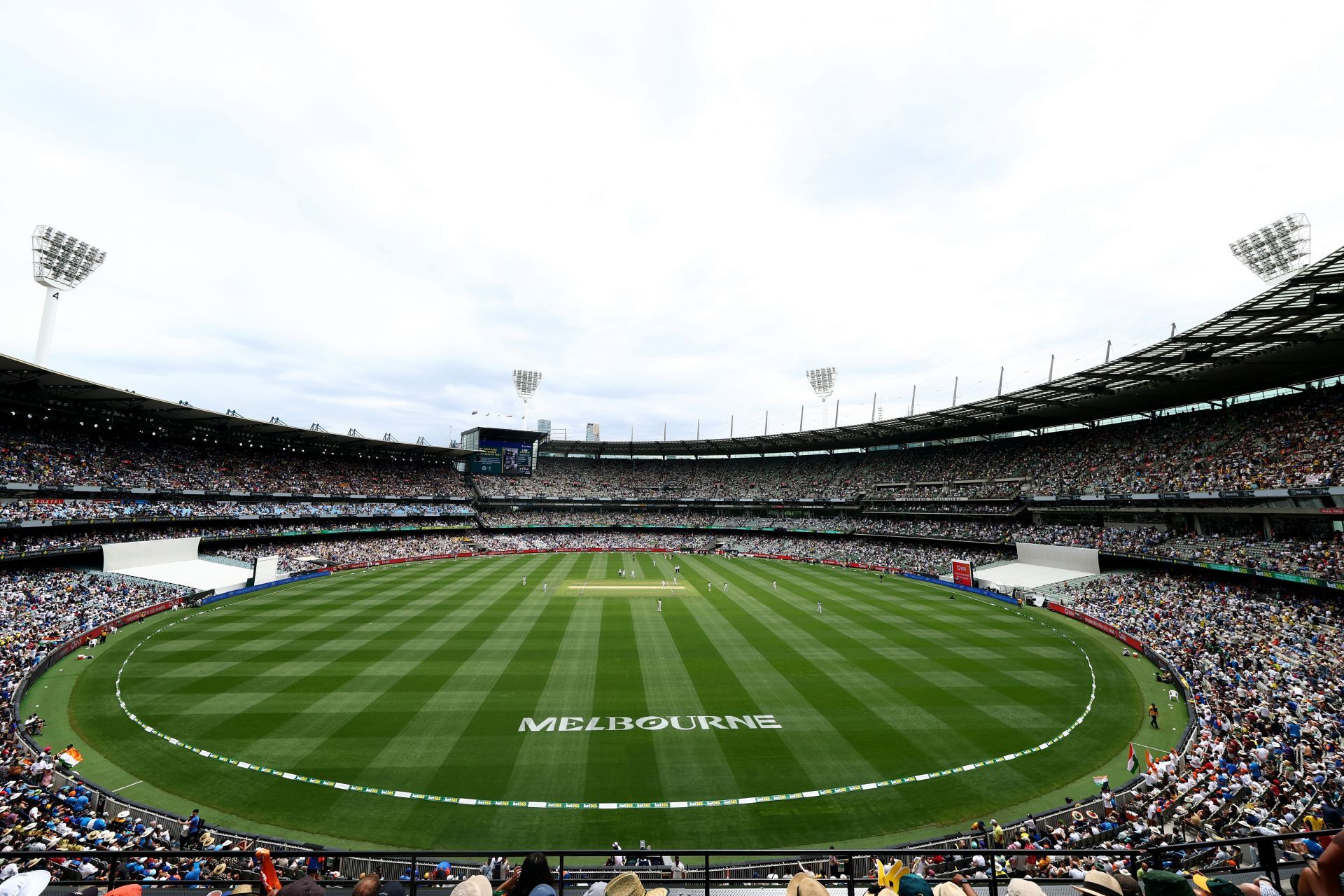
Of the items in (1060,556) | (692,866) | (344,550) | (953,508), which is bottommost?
(344,550)

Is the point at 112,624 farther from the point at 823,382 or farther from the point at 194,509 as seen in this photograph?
the point at 823,382

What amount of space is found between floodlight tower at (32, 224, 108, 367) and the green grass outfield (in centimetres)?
2711

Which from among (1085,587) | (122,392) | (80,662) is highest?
(122,392)

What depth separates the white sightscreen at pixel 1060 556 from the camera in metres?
40.7

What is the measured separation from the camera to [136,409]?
1842 inches

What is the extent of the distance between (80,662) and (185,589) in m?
14.6

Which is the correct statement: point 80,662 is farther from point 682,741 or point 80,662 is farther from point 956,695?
point 956,695

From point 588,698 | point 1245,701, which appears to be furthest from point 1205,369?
point 588,698

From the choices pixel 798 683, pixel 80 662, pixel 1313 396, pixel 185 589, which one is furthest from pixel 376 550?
pixel 1313 396

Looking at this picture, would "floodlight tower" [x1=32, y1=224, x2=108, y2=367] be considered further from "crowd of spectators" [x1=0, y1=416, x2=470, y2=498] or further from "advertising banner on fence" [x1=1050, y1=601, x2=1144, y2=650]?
"advertising banner on fence" [x1=1050, y1=601, x2=1144, y2=650]

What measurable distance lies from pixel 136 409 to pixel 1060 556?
7689cm

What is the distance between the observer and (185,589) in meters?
38.6

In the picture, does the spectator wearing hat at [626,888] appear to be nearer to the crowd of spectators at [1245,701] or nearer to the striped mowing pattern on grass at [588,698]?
the striped mowing pattern on grass at [588,698]

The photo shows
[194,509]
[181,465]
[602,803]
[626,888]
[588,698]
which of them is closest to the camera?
[626,888]
